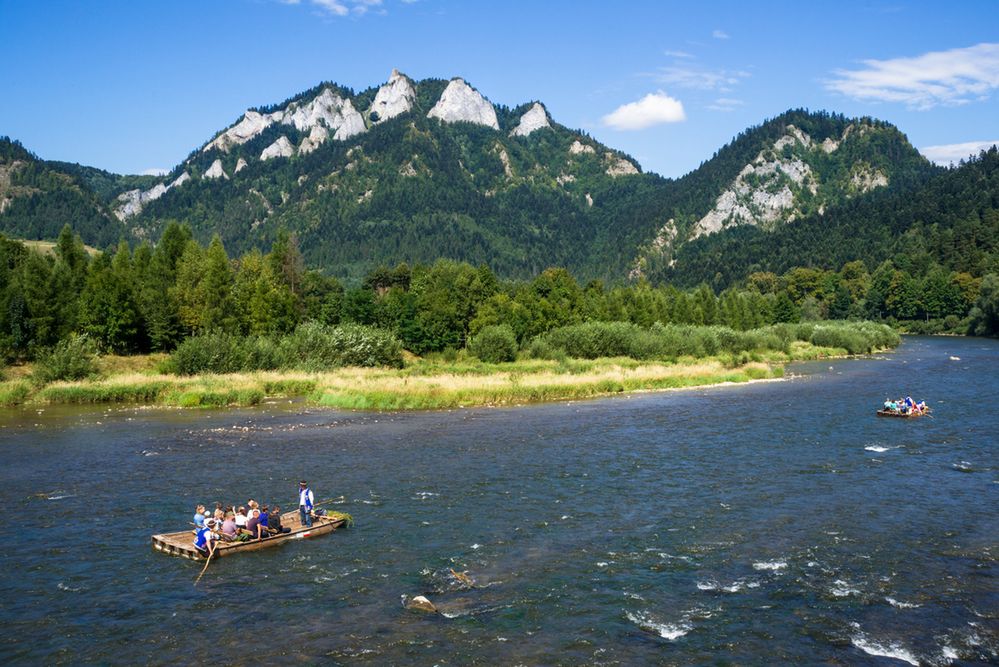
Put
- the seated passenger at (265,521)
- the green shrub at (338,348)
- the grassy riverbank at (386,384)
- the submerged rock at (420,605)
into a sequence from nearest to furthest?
the submerged rock at (420,605) < the seated passenger at (265,521) < the grassy riverbank at (386,384) < the green shrub at (338,348)

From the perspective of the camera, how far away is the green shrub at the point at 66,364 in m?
82.4

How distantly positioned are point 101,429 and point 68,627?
3971 centimetres

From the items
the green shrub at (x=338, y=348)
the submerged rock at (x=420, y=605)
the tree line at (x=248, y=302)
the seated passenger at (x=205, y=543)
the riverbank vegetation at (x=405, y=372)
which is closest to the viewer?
the submerged rock at (x=420, y=605)

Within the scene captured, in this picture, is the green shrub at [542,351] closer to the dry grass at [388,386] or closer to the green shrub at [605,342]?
the green shrub at [605,342]

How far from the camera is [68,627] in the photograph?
2489cm

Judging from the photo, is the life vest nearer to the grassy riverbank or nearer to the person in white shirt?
the person in white shirt

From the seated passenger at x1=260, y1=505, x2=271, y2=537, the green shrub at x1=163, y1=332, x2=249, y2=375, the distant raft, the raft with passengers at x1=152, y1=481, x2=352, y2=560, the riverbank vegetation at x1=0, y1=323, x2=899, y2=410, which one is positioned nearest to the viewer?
the raft with passengers at x1=152, y1=481, x2=352, y2=560

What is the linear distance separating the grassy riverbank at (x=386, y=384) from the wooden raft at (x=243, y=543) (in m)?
38.1

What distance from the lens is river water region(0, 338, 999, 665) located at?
2339 centimetres

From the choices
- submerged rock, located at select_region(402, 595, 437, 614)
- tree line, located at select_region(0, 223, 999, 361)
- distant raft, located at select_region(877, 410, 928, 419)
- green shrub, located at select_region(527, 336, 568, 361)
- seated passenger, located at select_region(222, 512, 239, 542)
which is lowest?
submerged rock, located at select_region(402, 595, 437, 614)

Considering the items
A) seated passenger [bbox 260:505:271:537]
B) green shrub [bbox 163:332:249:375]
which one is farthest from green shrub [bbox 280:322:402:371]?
seated passenger [bbox 260:505:271:537]

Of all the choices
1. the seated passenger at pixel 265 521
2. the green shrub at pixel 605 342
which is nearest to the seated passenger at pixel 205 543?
the seated passenger at pixel 265 521

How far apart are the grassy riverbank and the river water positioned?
1437cm

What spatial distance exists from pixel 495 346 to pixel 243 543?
7514 centimetres
